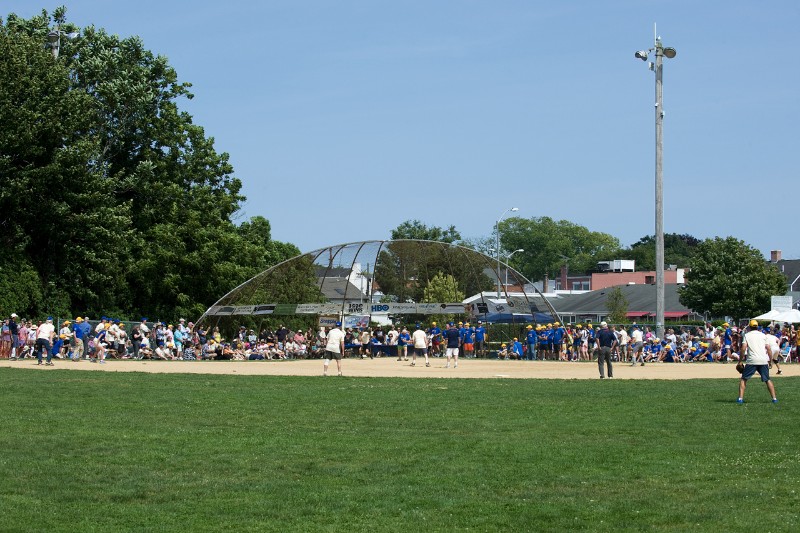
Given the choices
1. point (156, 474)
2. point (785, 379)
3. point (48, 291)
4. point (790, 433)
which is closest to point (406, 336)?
point (48, 291)

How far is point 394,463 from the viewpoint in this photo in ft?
38.9

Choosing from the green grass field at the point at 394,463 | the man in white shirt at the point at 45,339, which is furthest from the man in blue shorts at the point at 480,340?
the green grass field at the point at 394,463

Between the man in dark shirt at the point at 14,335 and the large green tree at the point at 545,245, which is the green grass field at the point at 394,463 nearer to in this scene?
the man in dark shirt at the point at 14,335

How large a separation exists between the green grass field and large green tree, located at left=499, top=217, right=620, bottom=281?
143m

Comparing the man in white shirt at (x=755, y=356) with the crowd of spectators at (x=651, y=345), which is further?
the crowd of spectators at (x=651, y=345)

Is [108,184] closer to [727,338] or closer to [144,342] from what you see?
[144,342]

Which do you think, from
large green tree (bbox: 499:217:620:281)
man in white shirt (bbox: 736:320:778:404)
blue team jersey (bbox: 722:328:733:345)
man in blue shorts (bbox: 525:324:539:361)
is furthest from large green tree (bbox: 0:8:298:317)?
large green tree (bbox: 499:217:620:281)

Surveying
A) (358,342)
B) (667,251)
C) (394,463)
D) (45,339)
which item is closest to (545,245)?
(667,251)

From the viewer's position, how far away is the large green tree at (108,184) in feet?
147

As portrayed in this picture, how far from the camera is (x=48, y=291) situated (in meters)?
46.6

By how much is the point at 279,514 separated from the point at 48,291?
3992cm

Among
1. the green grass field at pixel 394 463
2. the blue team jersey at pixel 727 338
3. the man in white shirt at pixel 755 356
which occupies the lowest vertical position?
the green grass field at pixel 394 463

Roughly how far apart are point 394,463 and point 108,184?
124ft

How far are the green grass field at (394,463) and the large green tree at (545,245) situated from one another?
143285 millimetres
